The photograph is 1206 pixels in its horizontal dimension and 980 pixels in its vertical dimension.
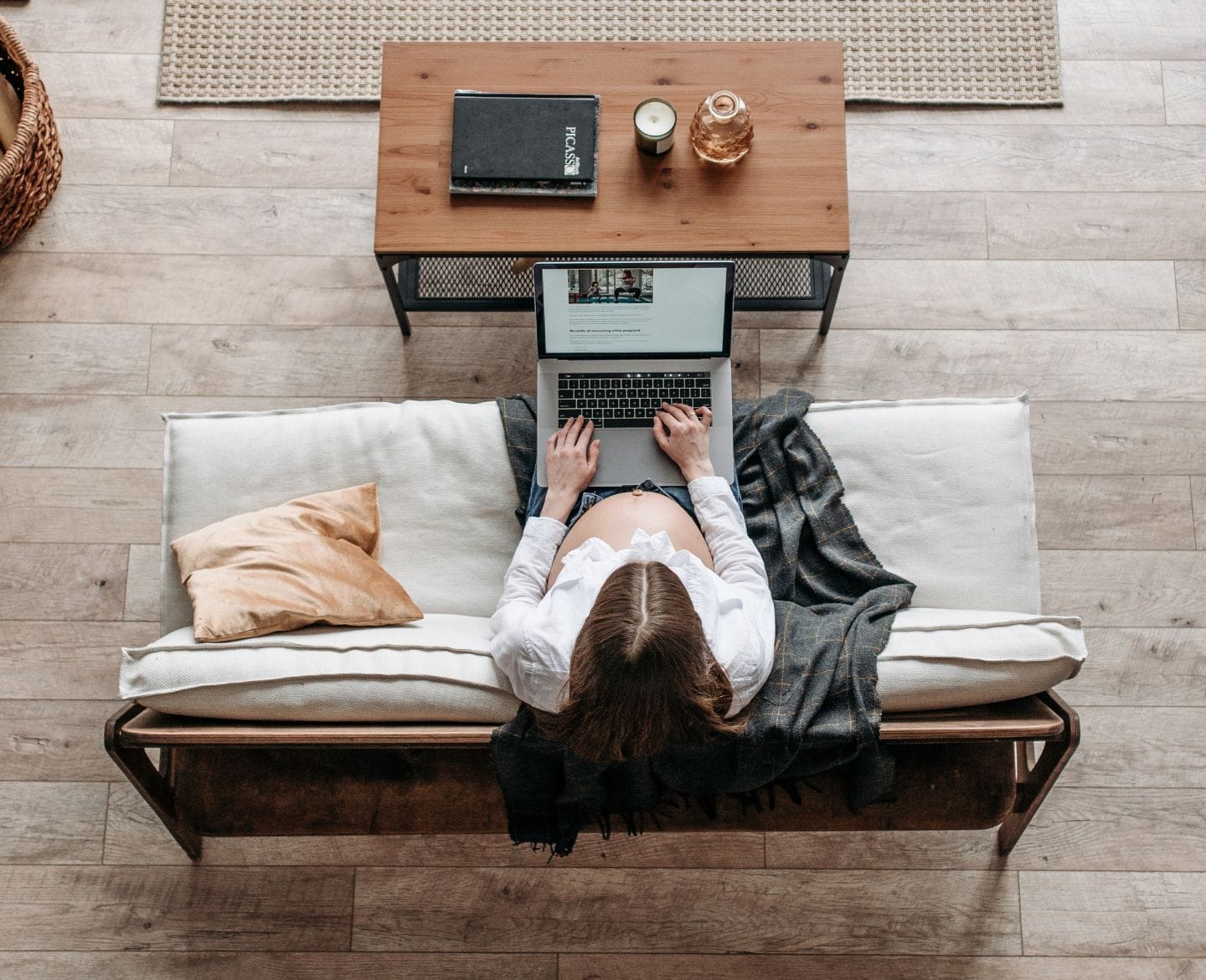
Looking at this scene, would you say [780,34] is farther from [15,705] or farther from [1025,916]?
[15,705]

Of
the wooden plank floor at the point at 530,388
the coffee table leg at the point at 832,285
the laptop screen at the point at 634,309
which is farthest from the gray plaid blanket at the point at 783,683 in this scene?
the wooden plank floor at the point at 530,388

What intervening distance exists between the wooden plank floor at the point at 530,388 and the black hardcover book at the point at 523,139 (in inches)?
19.1

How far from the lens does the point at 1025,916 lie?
201 centimetres

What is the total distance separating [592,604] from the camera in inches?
55.7

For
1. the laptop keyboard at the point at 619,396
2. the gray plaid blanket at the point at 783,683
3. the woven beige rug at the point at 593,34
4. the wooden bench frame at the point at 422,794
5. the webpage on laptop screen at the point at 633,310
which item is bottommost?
the wooden bench frame at the point at 422,794

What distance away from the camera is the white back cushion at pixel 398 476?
178 centimetres

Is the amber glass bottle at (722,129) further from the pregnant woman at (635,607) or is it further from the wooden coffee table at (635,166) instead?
the pregnant woman at (635,607)

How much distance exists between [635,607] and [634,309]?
67cm

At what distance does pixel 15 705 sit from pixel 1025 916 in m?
2.14

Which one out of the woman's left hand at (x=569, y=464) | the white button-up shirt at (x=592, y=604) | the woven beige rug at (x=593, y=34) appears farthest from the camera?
the woven beige rug at (x=593, y=34)

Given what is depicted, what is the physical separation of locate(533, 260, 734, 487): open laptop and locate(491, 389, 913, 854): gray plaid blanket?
65 millimetres

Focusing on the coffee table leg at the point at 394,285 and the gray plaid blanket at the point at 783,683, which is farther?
the coffee table leg at the point at 394,285

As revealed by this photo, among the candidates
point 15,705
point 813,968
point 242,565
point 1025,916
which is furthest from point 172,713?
point 1025,916

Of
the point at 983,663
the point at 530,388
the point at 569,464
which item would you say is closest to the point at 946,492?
the point at 983,663
